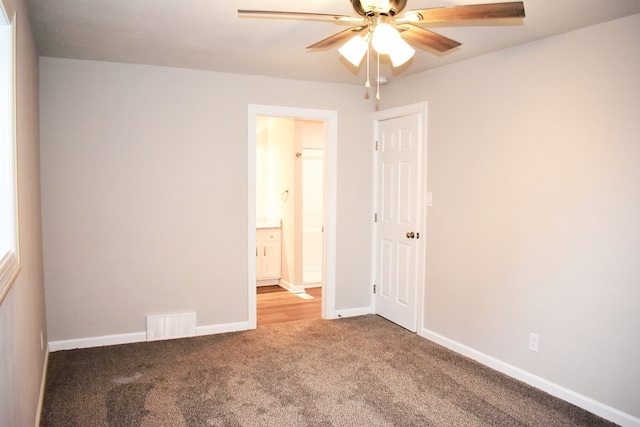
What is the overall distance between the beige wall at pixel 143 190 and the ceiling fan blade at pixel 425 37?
2198 mm

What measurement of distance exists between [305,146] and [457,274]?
297cm

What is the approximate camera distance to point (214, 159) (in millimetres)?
4145

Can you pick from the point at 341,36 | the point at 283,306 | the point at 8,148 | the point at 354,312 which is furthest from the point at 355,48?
the point at 283,306

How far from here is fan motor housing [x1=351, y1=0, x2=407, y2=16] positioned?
1.96 meters

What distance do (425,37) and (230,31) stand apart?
1.36 meters

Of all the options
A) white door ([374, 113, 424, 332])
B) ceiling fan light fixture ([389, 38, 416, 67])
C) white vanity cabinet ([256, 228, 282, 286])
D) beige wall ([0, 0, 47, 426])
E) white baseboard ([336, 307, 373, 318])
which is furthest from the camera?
white vanity cabinet ([256, 228, 282, 286])

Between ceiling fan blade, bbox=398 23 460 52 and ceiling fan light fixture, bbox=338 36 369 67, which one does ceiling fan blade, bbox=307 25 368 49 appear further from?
ceiling fan blade, bbox=398 23 460 52

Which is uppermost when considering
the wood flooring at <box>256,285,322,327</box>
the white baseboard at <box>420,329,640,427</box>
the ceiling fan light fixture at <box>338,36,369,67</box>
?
the ceiling fan light fixture at <box>338,36,369,67</box>

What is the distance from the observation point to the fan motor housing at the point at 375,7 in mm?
1958

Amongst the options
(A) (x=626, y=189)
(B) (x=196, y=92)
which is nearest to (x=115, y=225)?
(B) (x=196, y=92)

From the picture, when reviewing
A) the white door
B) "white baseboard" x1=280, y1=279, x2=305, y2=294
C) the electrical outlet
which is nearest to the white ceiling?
the white door

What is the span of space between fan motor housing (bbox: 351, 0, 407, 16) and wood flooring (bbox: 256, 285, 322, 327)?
331 cm

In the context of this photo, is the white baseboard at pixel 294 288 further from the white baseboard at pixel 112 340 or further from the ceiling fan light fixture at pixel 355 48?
the ceiling fan light fixture at pixel 355 48

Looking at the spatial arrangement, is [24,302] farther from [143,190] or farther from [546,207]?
[546,207]
